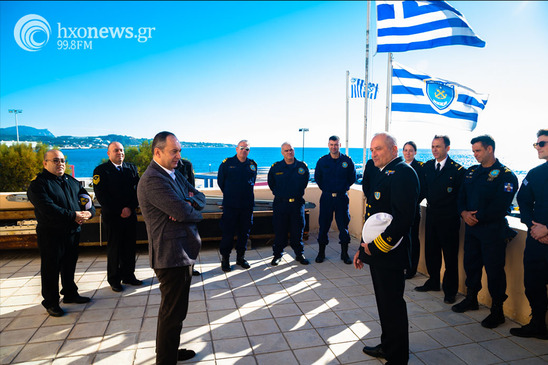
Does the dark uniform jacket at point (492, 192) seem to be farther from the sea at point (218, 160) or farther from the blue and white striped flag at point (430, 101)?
the sea at point (218, 160)

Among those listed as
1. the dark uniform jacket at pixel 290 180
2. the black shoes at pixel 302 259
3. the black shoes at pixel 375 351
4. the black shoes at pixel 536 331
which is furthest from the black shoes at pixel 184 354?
the black shoes at pixel 536 331

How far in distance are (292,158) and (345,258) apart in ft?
4.98

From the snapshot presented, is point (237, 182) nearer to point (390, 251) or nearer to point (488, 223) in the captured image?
point (390, 251)

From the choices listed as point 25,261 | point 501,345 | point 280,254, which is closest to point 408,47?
point 280,254

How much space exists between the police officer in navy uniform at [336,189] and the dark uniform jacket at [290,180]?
0.33 m

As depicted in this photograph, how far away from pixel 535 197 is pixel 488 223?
384mm

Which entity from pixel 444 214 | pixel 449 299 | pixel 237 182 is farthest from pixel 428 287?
pixel 237 182

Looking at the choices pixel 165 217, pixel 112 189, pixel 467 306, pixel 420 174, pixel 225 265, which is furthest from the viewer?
pixel 225 265

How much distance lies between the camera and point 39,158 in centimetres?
1271

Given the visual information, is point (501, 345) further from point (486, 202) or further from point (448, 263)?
point (486, 202)

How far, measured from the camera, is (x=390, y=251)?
190cm

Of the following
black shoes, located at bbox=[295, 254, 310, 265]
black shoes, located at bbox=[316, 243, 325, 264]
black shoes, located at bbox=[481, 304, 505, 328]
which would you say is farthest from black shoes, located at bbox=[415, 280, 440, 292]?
black shoes, located at bbox=[295, 254, 310, 265]

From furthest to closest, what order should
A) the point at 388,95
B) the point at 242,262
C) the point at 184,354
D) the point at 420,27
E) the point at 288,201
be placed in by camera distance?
the point at 388,95
the point at 420,27
the point at 288,201
the point at 242,262
the point at 184,354

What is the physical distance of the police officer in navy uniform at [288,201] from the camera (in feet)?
13.6
